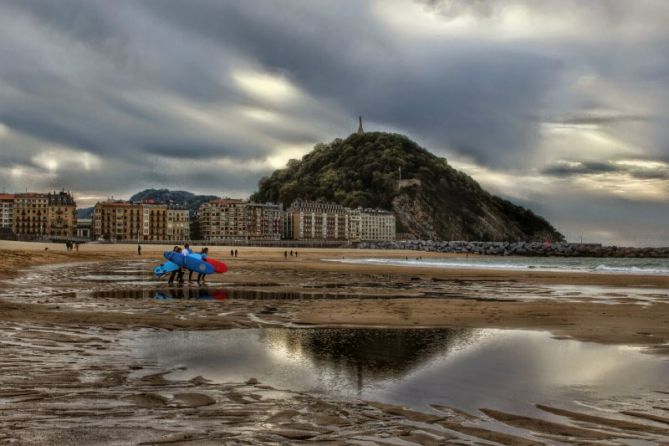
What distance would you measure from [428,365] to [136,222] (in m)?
185

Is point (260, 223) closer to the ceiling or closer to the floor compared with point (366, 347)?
closer to the ceiling

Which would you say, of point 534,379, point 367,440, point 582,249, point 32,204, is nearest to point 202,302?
point 534,379

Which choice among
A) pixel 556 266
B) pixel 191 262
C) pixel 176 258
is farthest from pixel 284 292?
pixel 556 266

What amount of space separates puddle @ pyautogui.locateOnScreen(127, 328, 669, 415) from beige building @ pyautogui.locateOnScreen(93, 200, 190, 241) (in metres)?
176

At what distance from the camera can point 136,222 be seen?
182125 millimetres

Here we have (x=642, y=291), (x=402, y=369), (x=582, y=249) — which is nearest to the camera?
(x=402, y=369)

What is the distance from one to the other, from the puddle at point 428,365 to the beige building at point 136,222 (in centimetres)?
17599

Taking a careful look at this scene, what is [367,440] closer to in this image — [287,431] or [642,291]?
[287,431]

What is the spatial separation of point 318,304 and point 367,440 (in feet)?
41.2

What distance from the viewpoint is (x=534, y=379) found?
8.16m

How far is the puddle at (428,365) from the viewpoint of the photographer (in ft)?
23.6

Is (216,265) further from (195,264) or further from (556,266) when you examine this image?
(556,266)

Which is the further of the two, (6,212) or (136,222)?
(136,222)

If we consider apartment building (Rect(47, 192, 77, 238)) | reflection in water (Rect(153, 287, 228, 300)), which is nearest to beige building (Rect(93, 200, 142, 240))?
apartment building (Rect(47, 192, 77, 238))
